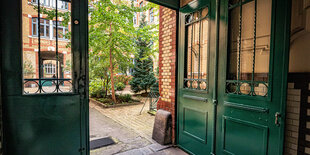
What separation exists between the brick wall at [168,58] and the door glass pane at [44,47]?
2157 mm

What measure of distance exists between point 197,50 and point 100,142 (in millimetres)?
3251

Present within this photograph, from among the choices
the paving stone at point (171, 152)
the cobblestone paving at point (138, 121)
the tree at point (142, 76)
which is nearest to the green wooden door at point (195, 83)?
the paving stone at point (171, 152)

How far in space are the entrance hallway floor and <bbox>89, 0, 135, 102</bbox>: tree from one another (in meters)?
3.21

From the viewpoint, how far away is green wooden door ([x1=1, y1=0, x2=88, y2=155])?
6.05 feet

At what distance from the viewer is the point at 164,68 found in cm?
382

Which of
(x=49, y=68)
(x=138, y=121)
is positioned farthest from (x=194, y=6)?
(x=138, y=121)

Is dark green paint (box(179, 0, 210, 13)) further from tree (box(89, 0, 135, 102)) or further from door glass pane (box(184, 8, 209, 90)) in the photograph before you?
tree (box(89, 0, 135, 102))

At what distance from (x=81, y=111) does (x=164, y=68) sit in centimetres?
222

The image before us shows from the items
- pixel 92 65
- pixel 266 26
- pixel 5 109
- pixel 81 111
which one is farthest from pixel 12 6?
pixel 92 65

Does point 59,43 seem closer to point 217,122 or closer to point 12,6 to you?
point 12,6

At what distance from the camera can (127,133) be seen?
14.3ft

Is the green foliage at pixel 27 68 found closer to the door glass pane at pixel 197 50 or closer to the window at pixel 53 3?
the window at pixel 53 3

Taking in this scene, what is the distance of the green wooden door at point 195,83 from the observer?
275 cm

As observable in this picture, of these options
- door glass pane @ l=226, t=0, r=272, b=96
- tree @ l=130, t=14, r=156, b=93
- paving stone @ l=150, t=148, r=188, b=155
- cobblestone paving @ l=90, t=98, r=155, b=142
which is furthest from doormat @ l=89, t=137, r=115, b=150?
tree @ l=130, t=14, r=156, b=93
